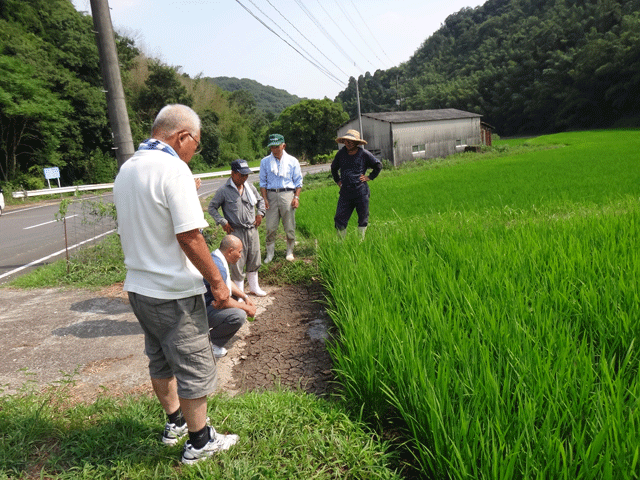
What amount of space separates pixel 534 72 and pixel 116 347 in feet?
211

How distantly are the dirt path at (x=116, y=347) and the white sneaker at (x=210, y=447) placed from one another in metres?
0.67

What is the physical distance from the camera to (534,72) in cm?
5512

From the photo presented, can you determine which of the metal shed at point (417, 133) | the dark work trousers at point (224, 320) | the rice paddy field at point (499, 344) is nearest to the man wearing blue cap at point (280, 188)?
the rice paddy field at point (499, 344)

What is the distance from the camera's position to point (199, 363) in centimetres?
186

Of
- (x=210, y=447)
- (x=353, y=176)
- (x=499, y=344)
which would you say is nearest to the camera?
(x=210, y=447)

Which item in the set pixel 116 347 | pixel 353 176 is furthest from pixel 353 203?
pixel 116 347

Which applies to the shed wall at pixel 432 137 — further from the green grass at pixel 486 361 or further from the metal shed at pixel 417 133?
the green grass at pixel 486 361

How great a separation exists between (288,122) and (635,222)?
46946mm

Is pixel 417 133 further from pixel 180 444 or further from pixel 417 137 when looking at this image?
pixel 180 444

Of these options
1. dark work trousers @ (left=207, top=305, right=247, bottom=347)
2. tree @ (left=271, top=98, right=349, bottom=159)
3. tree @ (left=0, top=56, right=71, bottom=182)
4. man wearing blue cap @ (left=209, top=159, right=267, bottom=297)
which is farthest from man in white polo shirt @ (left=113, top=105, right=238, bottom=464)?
tree @ (left=271, top=98, right=349, bottom=159)

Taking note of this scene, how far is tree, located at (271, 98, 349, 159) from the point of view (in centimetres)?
4703

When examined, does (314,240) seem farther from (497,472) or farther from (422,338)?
(497,472)

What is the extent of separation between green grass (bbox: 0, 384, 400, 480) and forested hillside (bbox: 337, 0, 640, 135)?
49064 mm

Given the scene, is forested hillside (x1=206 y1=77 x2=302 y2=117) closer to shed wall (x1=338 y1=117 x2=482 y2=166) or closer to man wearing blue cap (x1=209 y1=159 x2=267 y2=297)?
shed wall (x1=338 y1=117 x2=482 y2=166)
